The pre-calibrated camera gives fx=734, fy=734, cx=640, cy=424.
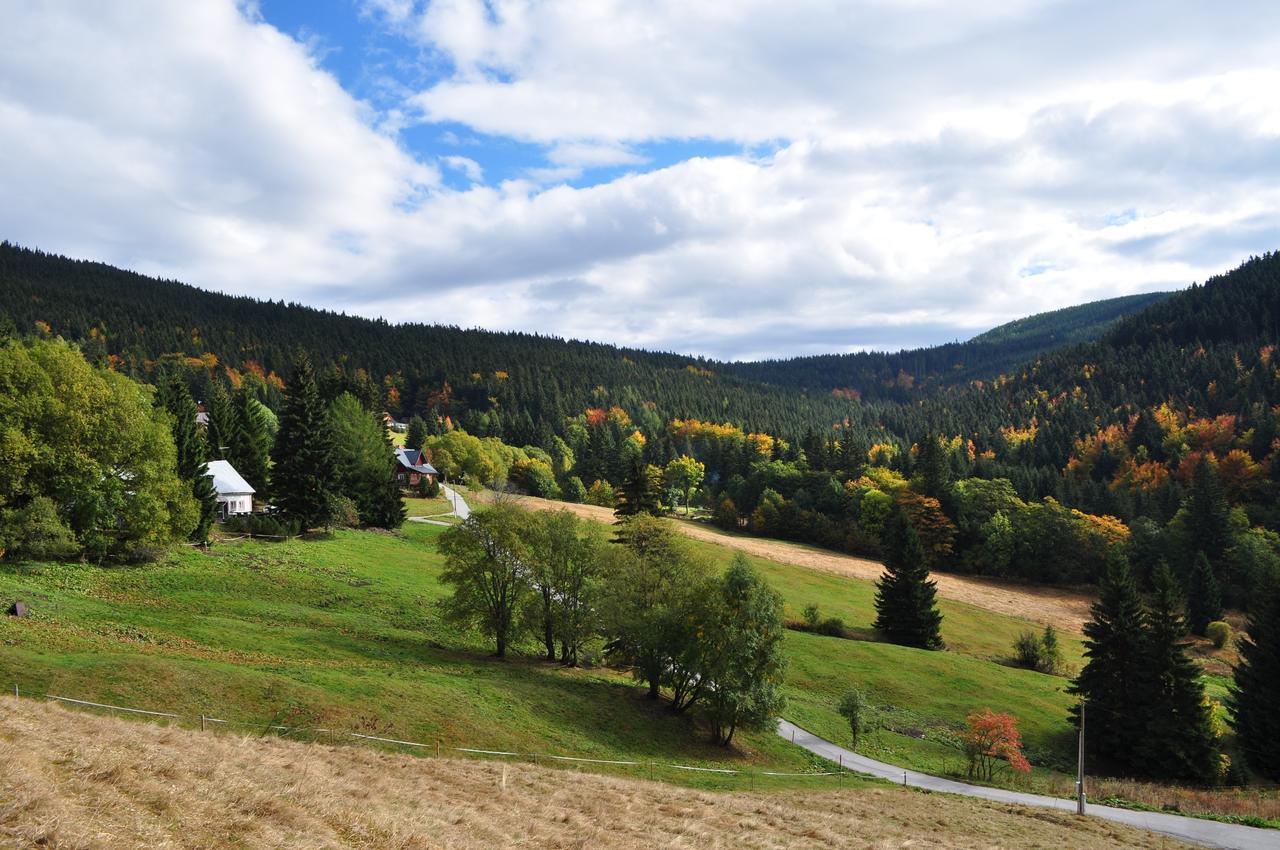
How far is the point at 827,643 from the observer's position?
194ft

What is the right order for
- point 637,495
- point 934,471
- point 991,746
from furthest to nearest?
point 934,471 < point 637,495 < point 991,746

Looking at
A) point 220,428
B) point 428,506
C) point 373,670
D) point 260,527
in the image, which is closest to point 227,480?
point 260,527

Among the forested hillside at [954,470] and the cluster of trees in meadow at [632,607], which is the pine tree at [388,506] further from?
the cluster of trees in meadow at [632,607]

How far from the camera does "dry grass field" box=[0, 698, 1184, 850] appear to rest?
1200 cm

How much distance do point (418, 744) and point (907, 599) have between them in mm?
50392

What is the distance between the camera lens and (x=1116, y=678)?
155 feet

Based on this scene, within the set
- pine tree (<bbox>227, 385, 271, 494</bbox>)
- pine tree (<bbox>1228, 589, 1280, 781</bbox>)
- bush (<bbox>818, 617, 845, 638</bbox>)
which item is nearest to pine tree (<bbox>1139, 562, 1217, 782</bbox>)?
pine tree (<bbox>1228, 589, 1280, 781</bbox>)

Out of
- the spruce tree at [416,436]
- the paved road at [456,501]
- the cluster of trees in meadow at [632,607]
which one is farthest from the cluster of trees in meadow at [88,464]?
the spruce tree at [416,436]

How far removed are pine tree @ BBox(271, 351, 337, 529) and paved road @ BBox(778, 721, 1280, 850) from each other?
41.8 m

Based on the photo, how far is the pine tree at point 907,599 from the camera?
2530 inches

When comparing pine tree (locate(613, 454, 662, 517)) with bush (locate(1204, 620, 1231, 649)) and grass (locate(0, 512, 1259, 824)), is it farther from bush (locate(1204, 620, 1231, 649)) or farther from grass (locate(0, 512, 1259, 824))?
bush (locate(1204, 620, 1231, 649))

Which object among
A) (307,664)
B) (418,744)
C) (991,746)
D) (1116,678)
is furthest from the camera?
(1116,678)

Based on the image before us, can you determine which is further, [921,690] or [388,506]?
[388,506]

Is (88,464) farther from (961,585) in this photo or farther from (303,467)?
(961,585)
